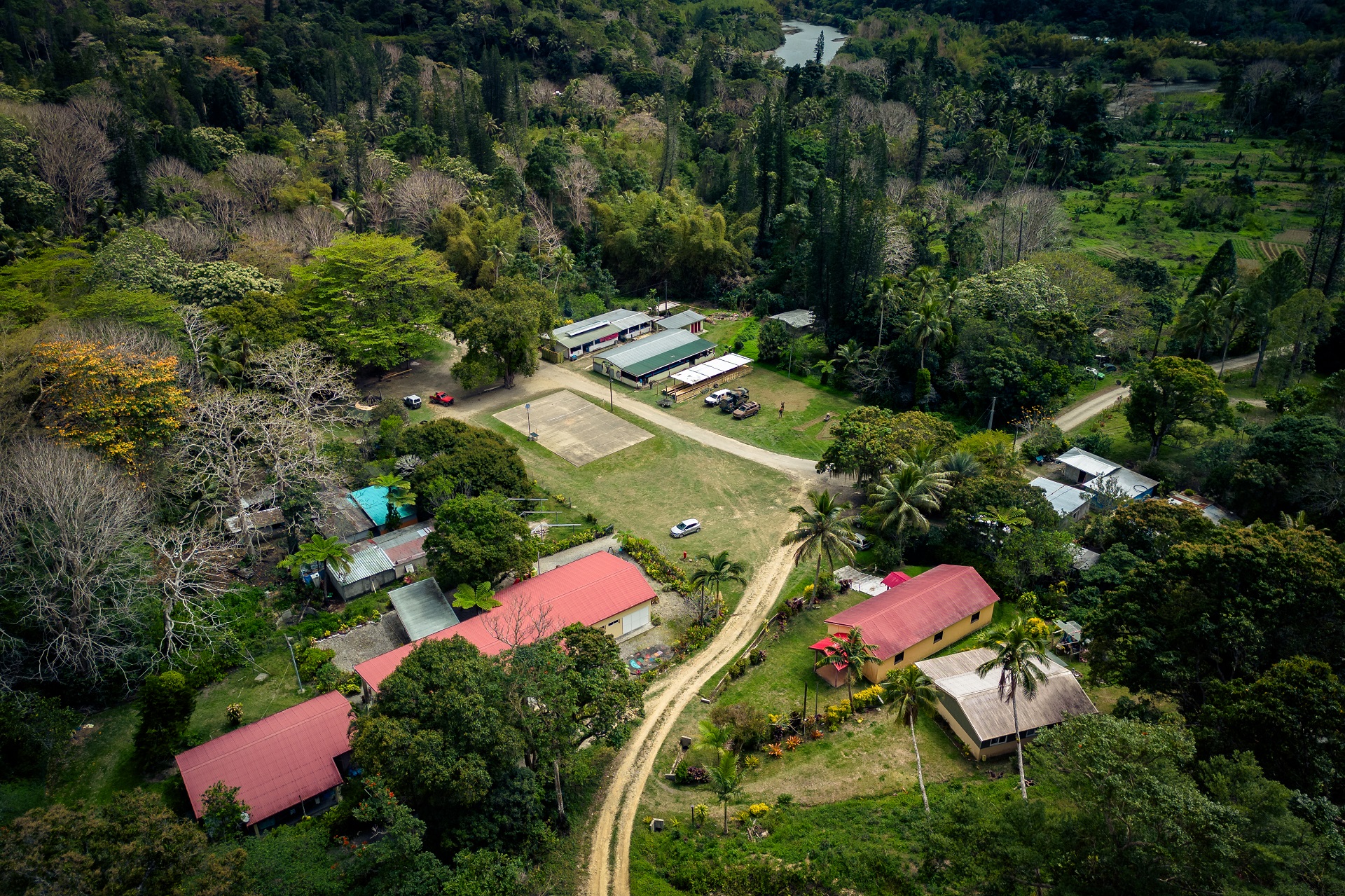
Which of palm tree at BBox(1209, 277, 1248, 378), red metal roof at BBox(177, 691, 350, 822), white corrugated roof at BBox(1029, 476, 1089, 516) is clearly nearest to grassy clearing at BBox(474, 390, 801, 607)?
white corrugated roof at BBox(1029, 476, 1089, 516)

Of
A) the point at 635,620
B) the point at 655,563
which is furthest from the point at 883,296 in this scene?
the point at 635,620

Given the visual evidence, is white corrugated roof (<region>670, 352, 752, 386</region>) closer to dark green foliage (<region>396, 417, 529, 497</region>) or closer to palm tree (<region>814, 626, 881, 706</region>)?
dark green foliage (<region>396, 417, 529, 497</region>)

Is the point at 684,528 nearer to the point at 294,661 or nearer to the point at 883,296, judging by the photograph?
the point at 294,661

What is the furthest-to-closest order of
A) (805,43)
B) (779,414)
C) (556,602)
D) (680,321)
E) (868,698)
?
(805,43) < (680,321) < (779,414) < (556,602) < (868,698)

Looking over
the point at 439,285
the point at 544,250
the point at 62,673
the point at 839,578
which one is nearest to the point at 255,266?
the point at 439,285

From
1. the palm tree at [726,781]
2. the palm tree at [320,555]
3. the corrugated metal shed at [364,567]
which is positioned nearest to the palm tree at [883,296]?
the corrugated metal shed at [364,567]

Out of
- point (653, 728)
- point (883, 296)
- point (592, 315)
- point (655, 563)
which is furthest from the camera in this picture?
point (592, 315)

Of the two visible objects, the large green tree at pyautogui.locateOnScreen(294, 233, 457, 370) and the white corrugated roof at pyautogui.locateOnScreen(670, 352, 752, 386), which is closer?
the large green tree at pyautogui.locateOnScreen(294, 233, 457, 370)
